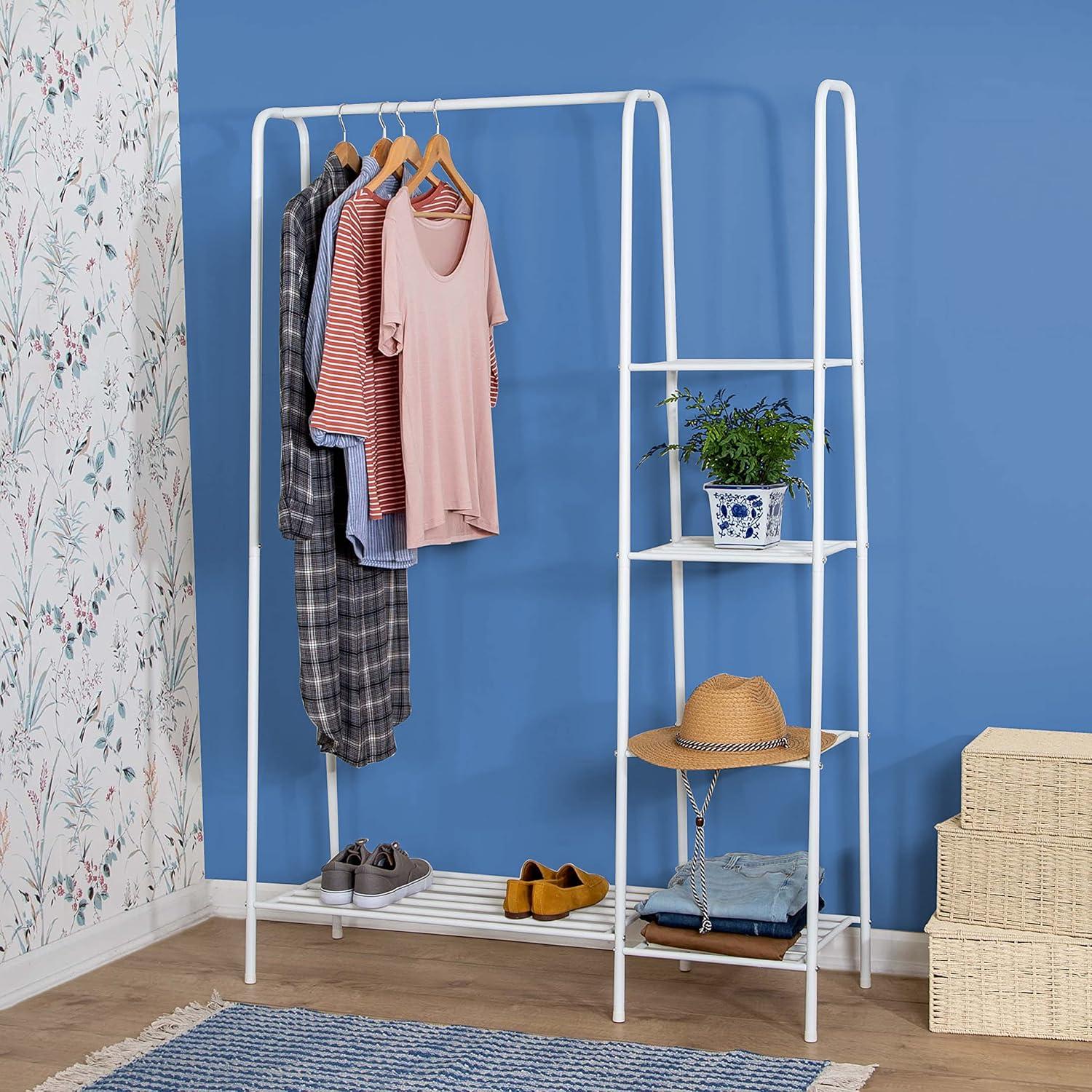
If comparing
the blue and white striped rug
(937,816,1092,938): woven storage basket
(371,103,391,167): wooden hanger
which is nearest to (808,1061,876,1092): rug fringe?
the blue and white striped rug

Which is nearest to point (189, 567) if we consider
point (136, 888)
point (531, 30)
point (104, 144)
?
point (136, 888)

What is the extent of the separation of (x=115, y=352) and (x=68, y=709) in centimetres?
79

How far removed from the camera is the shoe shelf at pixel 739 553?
2.61 metres

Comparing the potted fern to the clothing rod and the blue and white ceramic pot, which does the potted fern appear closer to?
the blue and white ceramic pot

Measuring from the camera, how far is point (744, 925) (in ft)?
8.71

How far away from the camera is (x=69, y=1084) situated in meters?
2.42

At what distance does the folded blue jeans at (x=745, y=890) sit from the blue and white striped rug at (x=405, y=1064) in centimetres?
26

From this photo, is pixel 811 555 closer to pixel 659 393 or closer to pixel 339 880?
pixel 659 393

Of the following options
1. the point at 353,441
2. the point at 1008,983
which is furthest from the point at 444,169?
the point at 1008,983

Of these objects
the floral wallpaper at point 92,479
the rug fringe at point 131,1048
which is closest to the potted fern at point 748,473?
the floral wallpaper at point 92,479

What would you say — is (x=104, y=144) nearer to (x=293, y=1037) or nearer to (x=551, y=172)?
(x=551, y=172)

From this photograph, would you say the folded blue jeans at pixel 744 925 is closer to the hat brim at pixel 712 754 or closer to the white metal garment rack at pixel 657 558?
the white metal garment rack at pixel 657 558

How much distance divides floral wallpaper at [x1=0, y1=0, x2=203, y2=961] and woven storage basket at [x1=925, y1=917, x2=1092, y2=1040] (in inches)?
68.9

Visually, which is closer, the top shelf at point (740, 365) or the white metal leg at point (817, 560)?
the white metal leg at point (817, 560)
